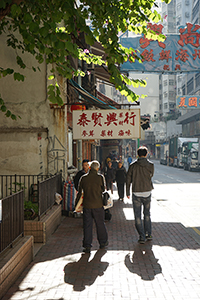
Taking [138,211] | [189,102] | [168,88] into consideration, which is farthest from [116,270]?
[168,88]

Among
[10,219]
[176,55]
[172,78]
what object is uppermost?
[172,78]

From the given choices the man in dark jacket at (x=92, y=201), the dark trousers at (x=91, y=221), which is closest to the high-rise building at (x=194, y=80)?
the man in dark jacket at (x=92, y=201)

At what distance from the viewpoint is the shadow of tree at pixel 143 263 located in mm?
5578

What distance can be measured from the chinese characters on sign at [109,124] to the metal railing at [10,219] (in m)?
5.46

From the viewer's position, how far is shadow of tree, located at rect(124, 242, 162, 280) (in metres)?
5.58

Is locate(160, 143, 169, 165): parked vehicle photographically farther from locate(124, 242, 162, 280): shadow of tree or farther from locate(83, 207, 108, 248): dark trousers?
locate(124, 242, 162, 280): shadow of tree

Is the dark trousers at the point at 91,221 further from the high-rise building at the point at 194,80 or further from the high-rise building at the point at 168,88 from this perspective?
the high-rise building at the point at 168,88

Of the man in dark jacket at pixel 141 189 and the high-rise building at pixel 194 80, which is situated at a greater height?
the high-rise building at pixel 194 80

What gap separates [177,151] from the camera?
153 feet

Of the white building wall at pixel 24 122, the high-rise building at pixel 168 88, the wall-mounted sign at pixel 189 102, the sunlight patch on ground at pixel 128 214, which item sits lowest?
the sunlight patch on ground at pixel 128 214

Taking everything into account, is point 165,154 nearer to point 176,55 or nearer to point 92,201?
point 176,55

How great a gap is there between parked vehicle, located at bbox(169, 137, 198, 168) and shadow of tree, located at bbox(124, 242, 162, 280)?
122 feet

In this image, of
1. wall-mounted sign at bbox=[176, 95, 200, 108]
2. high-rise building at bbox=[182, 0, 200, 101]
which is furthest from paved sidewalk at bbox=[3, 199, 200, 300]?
high-rise building at bbox=[182, 0, 200, 101]

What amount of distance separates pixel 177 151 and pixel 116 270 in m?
42.1
